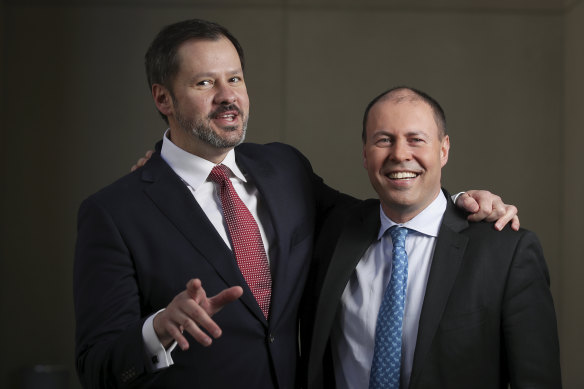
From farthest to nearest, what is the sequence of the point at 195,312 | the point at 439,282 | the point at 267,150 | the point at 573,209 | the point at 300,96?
1. the point at 300,96
2. the point at 573,209
3. the point at 267,150
4. the point at 439,282
5. the point at 195,312

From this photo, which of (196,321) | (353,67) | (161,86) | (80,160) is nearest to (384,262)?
(196,321)

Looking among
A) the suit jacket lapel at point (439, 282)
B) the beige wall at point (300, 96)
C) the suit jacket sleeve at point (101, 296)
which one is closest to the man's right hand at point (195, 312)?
the suit jacket sleeve at point (101, 296)

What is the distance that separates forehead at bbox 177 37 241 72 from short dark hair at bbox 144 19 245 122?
2 centimetres

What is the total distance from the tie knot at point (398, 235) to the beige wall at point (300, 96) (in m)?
3.27

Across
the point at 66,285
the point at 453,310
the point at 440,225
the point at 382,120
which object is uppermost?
the point at 382,120

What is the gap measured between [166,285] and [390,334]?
0.67 m

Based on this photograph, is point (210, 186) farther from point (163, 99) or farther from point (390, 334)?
point (390, 334)

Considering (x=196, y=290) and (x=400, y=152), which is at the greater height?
(x=400, y=152)

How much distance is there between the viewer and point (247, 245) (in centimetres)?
222

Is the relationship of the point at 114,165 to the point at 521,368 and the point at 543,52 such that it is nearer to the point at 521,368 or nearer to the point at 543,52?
the point at 543,52

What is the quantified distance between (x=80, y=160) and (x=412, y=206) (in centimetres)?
387

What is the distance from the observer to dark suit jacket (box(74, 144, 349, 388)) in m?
2.07

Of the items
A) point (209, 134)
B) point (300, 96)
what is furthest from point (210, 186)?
point (300, 96)

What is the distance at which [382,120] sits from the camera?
86.3 inches
